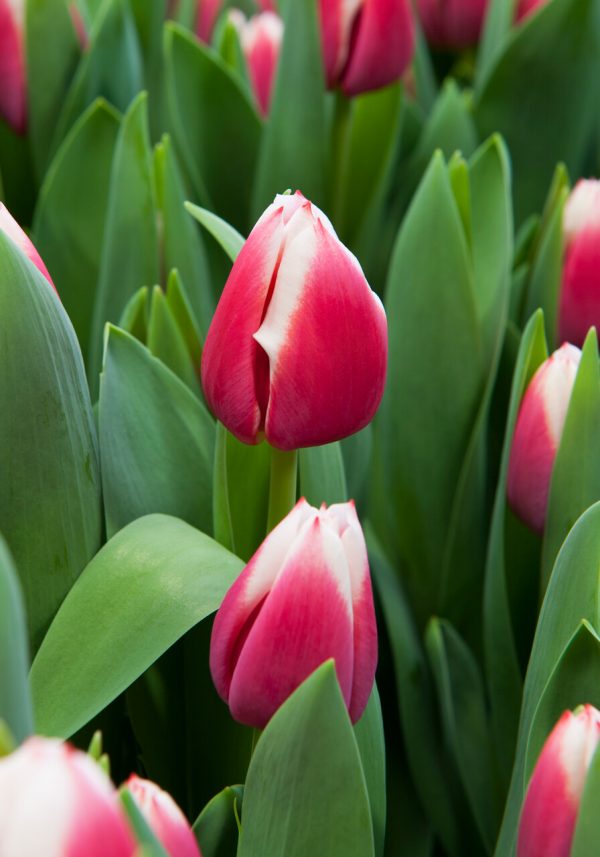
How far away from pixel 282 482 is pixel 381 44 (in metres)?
0.43

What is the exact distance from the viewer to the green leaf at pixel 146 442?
0.49 m

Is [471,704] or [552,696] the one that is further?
[471,704]

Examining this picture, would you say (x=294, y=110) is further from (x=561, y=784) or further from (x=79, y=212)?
(x=561, y=784)

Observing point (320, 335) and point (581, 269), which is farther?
point (581, 269)

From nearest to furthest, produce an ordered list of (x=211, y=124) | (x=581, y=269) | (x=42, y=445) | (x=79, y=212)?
(x=42, y=445) → (x=581, y=269) → (x=79, y=212) → (x=211, y=124)

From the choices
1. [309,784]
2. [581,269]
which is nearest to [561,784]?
[309,784]

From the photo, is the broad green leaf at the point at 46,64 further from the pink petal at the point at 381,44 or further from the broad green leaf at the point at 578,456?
the broad green leaf at the point at 578,456

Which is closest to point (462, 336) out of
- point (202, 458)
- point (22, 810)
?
point (202, 458)

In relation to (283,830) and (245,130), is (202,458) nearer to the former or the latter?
(283,830)

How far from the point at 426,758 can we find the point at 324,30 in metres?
0.46

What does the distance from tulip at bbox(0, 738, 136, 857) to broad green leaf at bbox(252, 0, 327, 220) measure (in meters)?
0.61

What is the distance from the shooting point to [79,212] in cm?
74

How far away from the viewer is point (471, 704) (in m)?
0.66

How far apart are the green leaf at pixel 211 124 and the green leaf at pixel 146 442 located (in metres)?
0.34
